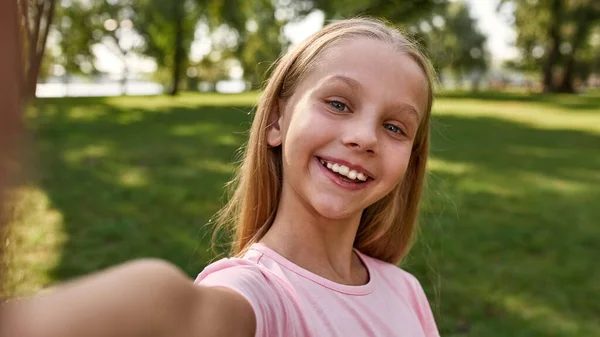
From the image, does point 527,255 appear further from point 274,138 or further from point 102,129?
point 102,129

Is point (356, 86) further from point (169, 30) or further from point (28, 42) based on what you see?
point (169, 30)

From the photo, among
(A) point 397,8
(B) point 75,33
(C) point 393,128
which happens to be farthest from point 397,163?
(B) point 75,33

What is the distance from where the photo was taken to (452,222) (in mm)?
6078

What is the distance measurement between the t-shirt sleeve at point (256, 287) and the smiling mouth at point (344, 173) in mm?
272

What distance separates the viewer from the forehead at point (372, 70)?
131 centimetres

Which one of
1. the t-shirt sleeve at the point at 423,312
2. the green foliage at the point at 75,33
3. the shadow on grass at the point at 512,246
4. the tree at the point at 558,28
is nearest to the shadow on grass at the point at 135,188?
the t-shirt sleeve at the point at 423,312

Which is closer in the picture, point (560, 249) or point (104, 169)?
point (560, 249)

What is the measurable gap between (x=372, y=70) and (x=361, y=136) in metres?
0.14

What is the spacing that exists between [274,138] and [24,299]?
1.16 m

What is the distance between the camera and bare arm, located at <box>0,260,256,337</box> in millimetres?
337

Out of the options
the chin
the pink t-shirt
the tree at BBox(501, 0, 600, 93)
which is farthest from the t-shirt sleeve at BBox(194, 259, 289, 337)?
the tree at BBox(501, 0, 600, 93)

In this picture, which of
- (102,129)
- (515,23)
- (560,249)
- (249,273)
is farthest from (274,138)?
(515,23)

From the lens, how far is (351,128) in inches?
50.6

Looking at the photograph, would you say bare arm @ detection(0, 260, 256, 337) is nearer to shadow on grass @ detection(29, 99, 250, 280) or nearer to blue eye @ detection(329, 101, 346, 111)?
shadow on grass @ detection(29, 99, 250, 280)
